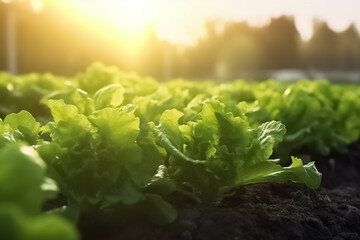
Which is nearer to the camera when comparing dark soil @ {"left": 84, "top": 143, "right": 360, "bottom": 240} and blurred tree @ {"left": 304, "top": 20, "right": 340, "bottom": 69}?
dark soil @ {"left": 84, "top": 143, "right": 360, "bottom": 240}

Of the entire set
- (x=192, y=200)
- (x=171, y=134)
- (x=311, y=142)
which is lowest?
A: (x=311, y=142)

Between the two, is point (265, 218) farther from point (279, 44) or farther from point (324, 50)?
point (324, 50)

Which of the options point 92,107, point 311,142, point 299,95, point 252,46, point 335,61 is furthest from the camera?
point 335,61

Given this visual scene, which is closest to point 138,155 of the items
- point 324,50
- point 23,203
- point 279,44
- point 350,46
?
point 23,203

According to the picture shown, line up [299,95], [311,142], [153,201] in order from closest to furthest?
[153,201]
[299,95]
[311,142]

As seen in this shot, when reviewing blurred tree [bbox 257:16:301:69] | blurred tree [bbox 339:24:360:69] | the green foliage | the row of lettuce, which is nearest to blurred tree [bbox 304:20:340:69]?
blurred tree [bbox 339:24:360:69]

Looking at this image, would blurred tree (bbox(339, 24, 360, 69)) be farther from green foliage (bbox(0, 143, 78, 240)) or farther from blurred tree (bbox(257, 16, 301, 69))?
green foliage (bbox(0, 143, 78, 240))

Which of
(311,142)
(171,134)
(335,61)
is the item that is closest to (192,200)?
(171,134)

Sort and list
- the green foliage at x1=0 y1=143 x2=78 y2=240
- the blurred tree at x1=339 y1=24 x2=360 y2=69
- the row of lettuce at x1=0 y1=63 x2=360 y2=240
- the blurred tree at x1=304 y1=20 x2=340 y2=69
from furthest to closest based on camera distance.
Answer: the blurred tree at x1=339 y1=24 x2=360 y2=69 → the blurred tree at x1=304 y1=20 x2=340 y2=69 → the row of lettuce at x1=0 y1=63 x2=360 y2=240 → the green foliage at x1=0 y1=143 x2=78 y2=240

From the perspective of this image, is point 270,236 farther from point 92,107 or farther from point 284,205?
point 92,107
